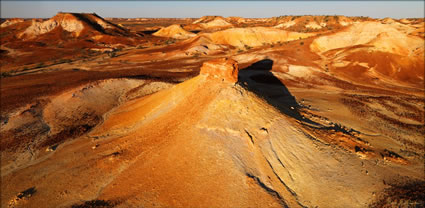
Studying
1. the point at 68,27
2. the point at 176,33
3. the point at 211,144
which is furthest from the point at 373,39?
the point at 68,27

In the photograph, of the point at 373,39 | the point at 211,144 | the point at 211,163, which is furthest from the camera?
the point at 373,39

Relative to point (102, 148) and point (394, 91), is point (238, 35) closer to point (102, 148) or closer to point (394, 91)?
point (394, 91)

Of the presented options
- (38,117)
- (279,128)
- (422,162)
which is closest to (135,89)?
(38,117)

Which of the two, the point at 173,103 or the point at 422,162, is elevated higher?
the point at 173,103

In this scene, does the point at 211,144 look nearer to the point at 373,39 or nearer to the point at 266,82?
the point at 266,82

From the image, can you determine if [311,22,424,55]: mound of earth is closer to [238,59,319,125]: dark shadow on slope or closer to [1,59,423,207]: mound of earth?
[238,59,319,125]: dark shadow on slope

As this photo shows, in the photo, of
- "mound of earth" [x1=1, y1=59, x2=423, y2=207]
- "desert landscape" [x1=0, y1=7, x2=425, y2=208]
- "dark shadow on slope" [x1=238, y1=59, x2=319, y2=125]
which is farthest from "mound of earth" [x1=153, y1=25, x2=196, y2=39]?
"mound of earth" [x1=1, y1=59, x2=423, y2=207]

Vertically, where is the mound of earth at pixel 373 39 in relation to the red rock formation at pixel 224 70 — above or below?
above

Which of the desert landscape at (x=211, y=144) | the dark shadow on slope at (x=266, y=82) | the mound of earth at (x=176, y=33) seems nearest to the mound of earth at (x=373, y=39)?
the desert landscape at (x=211, y=144)

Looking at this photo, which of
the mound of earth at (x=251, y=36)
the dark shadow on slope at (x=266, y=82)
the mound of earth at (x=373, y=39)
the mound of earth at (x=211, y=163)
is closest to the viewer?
the mound of earth at (x=211, y=163)

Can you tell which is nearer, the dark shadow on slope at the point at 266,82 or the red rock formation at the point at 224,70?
the red rock formation at the point at 224,70

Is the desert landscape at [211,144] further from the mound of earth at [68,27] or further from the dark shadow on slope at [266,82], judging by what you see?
the mound of earth at [68,27]
